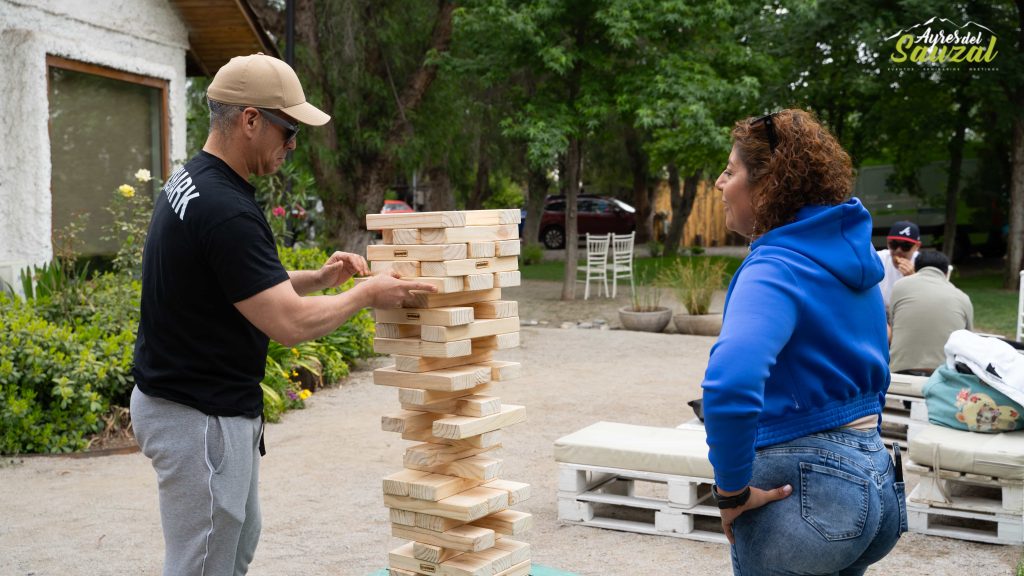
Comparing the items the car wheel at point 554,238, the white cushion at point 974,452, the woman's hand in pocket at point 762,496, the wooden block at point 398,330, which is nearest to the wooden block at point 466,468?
the wooden block at point 398,330

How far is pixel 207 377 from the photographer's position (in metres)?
2.82

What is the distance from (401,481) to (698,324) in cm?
1038

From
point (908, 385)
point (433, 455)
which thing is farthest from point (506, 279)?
point (908, 385)

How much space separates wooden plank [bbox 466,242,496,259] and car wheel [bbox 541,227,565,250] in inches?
1178

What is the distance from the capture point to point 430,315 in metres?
3.67

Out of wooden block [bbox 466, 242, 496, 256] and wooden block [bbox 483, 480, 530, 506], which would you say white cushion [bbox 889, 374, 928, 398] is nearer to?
wooden block [bbox 483, 480, 530, 506]

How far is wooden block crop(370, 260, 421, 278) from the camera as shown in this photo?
3639mm

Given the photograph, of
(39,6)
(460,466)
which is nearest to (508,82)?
(39,6)

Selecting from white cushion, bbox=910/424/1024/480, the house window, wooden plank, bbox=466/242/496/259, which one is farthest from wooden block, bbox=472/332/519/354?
the house window

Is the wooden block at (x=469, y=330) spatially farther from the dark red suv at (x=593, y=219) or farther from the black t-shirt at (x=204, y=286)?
the dark red suv at (x=593, y=219)

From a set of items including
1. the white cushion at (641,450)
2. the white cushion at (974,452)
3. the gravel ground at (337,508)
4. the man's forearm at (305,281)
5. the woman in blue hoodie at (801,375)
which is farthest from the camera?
the white cushion at (641,450)

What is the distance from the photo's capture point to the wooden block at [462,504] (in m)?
3.75

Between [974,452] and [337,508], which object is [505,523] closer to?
[337,508]

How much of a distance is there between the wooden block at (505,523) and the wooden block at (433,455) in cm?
14
